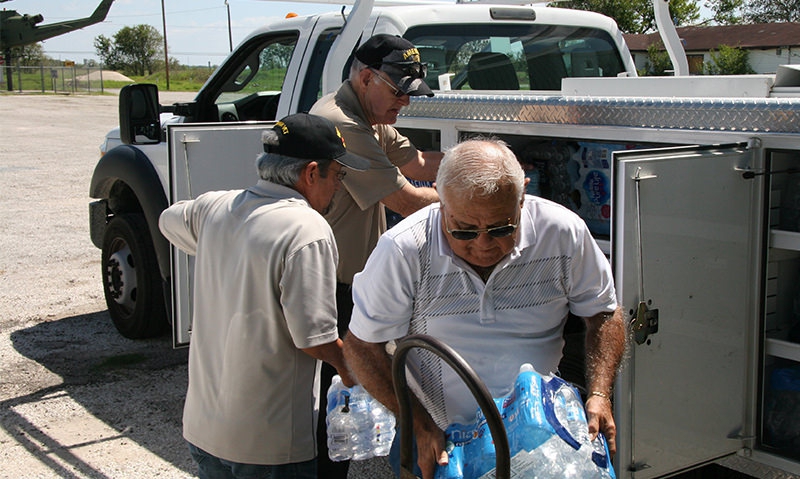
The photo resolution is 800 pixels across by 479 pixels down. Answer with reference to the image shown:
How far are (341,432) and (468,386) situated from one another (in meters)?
0.94

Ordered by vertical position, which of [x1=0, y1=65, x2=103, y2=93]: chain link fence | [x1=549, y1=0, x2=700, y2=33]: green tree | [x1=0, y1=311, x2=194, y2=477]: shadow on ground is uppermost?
[x1=549, y1=0, x2=700, y2=33]: green tree

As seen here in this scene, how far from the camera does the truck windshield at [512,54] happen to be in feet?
17.0

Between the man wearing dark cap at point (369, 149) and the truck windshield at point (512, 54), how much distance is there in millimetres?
1483

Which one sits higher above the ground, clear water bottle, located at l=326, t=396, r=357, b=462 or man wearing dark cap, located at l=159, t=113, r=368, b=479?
man wearing dark cap, located at l=159, t=113, r=368, b=479

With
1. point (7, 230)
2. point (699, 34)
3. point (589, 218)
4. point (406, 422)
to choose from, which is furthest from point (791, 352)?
point (699, 34)

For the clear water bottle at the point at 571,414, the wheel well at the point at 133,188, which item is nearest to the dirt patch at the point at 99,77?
the wheel well at the point at 133,188

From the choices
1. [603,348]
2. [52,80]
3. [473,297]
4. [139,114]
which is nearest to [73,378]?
[139,114]

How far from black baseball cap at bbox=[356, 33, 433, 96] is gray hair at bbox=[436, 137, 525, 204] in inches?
54.7

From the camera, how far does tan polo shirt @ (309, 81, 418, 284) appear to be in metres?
3.45

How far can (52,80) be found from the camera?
48219 mm

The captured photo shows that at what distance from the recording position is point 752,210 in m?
2.94

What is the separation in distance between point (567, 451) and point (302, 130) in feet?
4.19

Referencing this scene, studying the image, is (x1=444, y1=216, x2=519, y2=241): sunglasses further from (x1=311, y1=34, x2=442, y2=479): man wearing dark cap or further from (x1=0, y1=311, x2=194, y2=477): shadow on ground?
(x1=0, y1=311, x2=194, y2=477): shadow on ground

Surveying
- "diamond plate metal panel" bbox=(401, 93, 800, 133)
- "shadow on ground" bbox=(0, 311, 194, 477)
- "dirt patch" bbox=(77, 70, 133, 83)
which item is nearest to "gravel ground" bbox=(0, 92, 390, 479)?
"shadow on ground" bbox=(0, 311, 194, 477)
